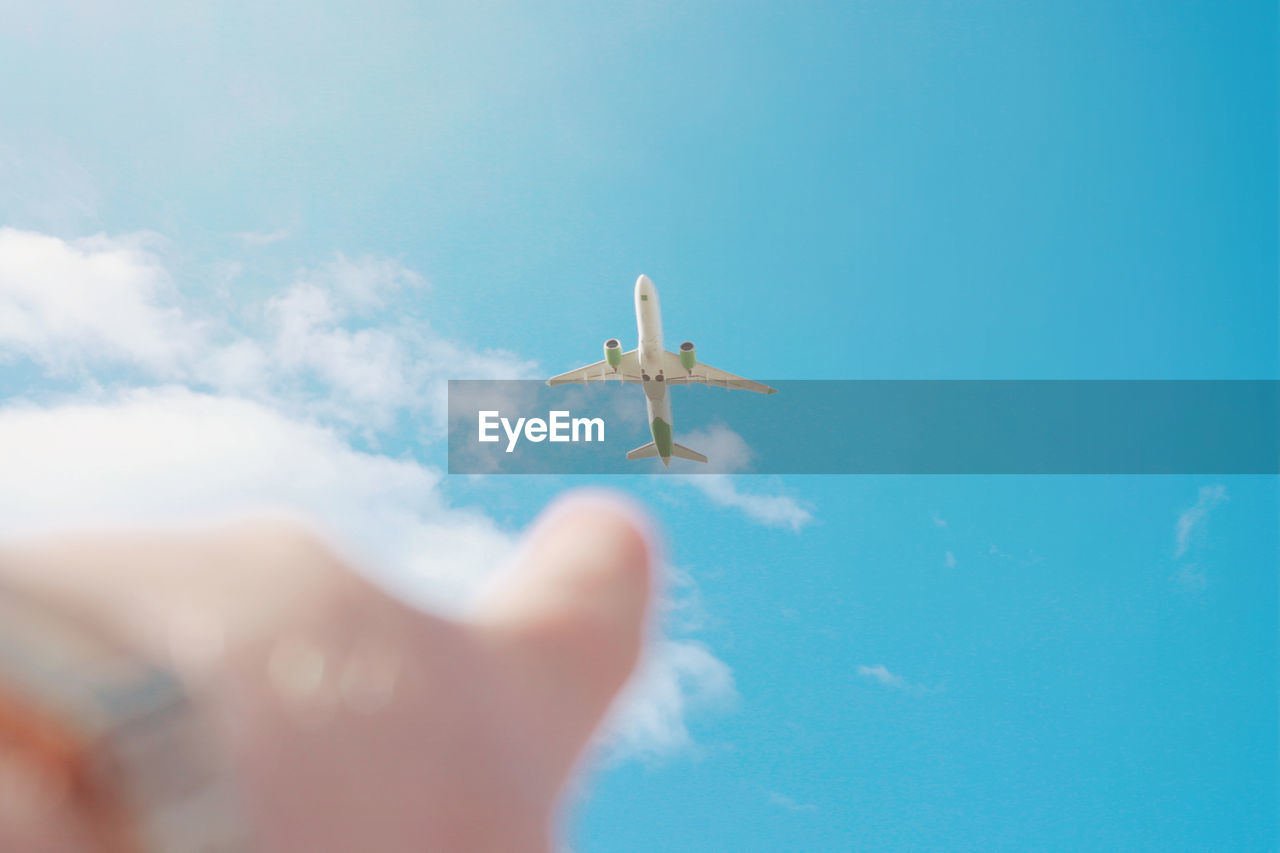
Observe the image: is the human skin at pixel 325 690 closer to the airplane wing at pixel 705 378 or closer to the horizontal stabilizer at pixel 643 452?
the airplane wing at pixel 705 378

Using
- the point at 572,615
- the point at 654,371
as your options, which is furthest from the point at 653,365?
the point at 572,615

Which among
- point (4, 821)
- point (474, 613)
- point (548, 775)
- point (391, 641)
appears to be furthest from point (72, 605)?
point (548, 775)

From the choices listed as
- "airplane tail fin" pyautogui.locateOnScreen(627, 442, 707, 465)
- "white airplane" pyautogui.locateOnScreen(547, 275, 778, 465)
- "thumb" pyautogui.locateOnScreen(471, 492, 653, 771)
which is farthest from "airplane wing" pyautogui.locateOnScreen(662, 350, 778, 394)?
"thumb" pyautogui.locateOnScreen(471, 492, 653, 771)

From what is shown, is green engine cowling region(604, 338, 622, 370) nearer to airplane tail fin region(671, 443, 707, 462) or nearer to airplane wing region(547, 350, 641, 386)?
airplane wing region(547, 350, 641, 386)

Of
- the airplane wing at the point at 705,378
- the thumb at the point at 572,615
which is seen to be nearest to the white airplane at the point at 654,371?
the airplane wing at the point at 705,378

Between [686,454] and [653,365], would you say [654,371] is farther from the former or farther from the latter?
[686,454]

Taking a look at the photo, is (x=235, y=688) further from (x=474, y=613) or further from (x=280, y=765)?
(x=474, y=613)
